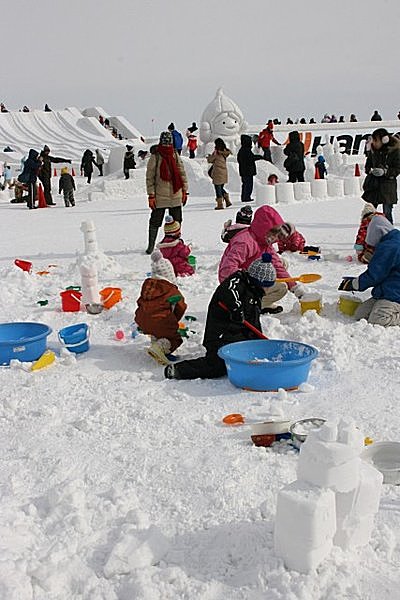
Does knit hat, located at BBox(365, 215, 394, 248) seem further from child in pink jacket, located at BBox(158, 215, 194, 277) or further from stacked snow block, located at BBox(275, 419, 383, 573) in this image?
stacked snow block, located at BBox(275, 419, 383, 573)

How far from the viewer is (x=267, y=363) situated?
391cm

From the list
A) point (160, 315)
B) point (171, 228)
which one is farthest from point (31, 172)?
point (160, 315)

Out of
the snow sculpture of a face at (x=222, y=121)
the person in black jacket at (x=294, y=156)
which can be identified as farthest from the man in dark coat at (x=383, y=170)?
the snow sculpture of a face at (x=222, y=121)

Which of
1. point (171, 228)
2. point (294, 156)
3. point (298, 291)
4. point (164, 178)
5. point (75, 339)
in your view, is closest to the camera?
point (75, 339)

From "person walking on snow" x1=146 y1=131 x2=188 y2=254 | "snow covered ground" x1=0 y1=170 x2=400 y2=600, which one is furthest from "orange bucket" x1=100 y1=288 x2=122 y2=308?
"person walking on snow" x1=146 y1=131 x2=188 y2=254

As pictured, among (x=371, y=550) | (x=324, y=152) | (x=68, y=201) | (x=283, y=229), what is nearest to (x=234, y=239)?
(x=283, y=229)

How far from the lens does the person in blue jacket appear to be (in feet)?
16.5

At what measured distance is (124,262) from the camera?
27.0 feet

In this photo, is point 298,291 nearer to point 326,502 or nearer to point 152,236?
point 152,236

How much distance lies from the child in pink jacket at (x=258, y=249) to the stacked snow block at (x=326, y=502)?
300 centimetres

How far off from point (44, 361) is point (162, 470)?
1771mm

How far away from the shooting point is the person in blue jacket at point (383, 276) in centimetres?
504

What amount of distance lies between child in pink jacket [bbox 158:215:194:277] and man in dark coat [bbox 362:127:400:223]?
2722 mm

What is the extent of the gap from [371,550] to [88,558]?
1036mm
